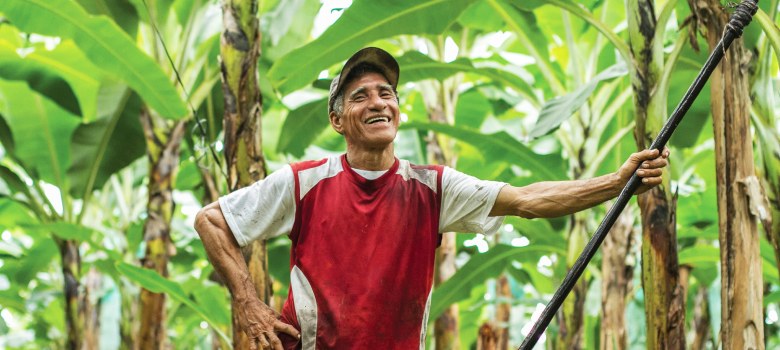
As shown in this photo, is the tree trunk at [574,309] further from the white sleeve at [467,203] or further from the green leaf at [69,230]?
the green leaf at [69,230]

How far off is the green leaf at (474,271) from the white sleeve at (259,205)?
2.07m

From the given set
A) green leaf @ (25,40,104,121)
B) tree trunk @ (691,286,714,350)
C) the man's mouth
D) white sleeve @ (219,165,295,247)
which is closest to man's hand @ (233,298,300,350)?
white sleeve @ (219,165,295,247)

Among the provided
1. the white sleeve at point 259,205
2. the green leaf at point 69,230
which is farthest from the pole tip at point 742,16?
the green leaf at point 69,230

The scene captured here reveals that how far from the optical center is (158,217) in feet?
16.0

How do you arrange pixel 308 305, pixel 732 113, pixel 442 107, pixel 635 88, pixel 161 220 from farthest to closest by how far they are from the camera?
pixel 442 107 < pixel 161 220 < pixel 635 88 < pixel 732 113 < pixel 308 305

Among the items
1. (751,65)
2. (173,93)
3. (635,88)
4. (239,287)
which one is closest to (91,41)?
(173,93)

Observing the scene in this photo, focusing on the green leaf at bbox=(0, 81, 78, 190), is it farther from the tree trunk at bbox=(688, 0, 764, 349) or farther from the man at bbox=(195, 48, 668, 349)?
the tree trunk at bbox=(688, 0, 764, 349)

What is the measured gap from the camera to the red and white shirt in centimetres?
250

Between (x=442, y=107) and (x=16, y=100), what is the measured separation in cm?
250

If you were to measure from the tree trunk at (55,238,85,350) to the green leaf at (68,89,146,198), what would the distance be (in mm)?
364

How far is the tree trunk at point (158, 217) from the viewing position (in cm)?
478

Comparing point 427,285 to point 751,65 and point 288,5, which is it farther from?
point 288,5

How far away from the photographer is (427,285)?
259cm

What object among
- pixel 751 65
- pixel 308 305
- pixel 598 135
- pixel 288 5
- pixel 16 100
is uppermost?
pixel 288 5
